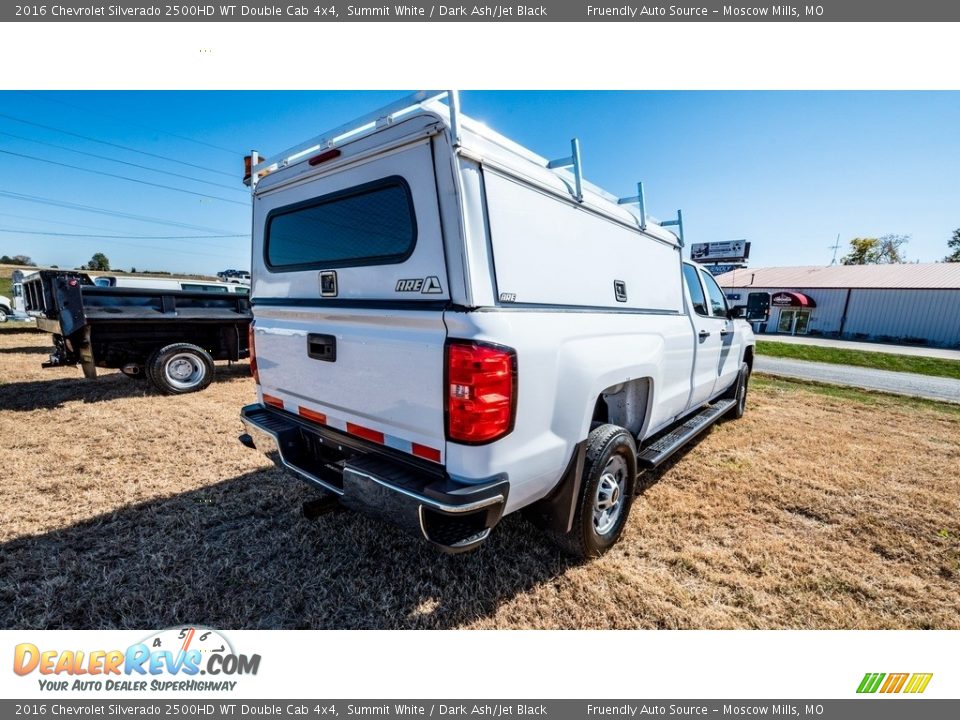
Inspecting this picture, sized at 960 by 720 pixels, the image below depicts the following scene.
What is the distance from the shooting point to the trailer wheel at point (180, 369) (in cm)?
632

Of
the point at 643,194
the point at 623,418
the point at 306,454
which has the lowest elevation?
the point at 306,454

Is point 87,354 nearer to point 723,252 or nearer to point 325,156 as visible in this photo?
point 325,156

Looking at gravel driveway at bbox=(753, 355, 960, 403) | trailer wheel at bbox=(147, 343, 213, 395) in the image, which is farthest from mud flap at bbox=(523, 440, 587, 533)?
gravel driveway at bbox=(753, 355, 960, 403)

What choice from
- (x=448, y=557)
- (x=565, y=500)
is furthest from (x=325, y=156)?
(x=448, y=557)

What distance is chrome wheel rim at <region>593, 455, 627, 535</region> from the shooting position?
276 cm

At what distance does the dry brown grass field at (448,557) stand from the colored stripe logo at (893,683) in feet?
0.89

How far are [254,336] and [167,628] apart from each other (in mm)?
1825

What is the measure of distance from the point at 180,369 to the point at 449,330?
671 cm

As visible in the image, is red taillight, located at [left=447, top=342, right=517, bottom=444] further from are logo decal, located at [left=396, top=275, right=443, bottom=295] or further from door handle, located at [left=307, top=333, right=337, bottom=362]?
door handle, located at [left=307, top=333, right=337, bottom=362]

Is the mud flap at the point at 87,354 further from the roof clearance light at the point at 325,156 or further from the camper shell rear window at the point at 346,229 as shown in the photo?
the roof clearance light at the point at 325,156

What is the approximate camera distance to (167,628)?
2.11 metres

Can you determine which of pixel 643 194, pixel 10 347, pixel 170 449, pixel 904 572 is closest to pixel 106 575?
pixel 170 449

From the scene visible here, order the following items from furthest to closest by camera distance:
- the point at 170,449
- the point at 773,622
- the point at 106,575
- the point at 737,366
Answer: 1. the point at 737,366
2. the point at 170,449
3. the point at 106,575
4. the point at 773,622

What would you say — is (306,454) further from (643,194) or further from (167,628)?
(643,194)
